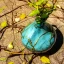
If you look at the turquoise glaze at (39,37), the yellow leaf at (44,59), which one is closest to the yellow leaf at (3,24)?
the turquoise glaze at (39,37)

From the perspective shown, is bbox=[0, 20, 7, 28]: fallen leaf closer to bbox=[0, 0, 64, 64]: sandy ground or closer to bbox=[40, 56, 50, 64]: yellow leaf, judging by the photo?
bbox=[0, 0, 64, 64]: sandy ground

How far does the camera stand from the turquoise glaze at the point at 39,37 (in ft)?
4.64

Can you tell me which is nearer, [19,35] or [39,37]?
[39,37]

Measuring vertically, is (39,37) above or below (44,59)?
above

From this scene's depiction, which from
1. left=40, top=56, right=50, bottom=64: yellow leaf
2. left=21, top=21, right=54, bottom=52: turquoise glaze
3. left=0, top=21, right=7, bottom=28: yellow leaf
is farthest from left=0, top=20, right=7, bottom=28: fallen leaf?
left=40, top=56, right=50, bottom=64: yellow leaf

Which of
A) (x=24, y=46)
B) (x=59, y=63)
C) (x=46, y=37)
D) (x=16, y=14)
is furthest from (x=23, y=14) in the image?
(x=59, y=63)

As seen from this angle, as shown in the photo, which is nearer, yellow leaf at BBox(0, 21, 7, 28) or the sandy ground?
the sandy ground

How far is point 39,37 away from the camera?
141 cm

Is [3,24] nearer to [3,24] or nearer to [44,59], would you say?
[3,24]

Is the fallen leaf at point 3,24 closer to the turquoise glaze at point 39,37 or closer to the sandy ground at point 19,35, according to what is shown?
the sandy ground at point 19,35

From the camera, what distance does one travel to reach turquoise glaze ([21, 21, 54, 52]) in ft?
4.64

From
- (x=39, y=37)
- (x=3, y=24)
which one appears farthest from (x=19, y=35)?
(x=39, y=37)

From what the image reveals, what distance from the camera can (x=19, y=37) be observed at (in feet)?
5.48

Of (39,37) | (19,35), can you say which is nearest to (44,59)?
(39,37)
